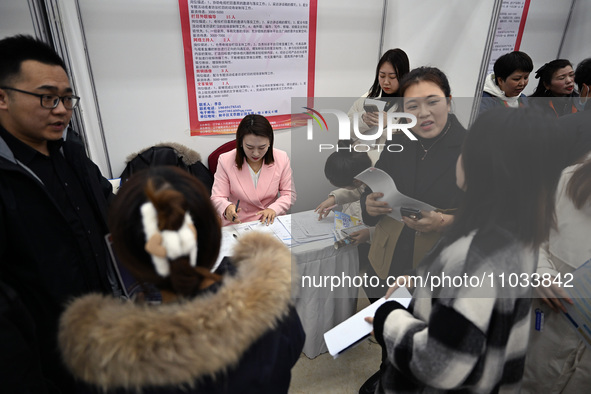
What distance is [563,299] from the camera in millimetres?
1044

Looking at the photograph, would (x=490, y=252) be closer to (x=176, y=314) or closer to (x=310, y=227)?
(x=176, y=314)

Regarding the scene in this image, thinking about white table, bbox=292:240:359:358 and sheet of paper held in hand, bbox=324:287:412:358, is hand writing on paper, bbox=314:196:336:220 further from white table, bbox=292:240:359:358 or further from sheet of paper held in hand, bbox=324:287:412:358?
sheet of paper held in hand, bbox=324:287:412:358

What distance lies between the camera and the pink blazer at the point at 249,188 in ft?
6.57

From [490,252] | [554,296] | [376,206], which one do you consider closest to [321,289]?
[376,206]

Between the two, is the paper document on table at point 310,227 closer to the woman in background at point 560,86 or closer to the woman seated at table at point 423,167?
the woman seated at table at point 423,167

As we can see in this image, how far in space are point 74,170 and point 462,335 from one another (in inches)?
51.6

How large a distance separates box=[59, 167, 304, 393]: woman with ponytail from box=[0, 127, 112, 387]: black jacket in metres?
0.52

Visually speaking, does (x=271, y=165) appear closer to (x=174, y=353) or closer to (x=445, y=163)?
(x=445, y=163)

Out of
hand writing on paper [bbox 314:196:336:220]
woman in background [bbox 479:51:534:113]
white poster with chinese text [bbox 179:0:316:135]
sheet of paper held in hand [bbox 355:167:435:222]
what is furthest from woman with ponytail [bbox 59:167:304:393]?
woman in background [bbox 479:51:534:113]

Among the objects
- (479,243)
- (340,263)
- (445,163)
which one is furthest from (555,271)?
(340,263)

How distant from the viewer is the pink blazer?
2.00 m

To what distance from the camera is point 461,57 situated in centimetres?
254

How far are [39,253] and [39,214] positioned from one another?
0.12m

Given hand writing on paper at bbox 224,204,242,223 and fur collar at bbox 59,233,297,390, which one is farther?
hand writing on paper at bbox 224,204,242,223
